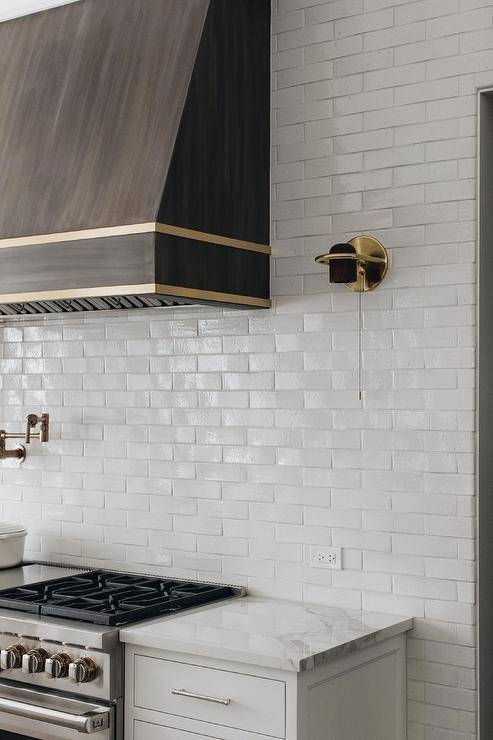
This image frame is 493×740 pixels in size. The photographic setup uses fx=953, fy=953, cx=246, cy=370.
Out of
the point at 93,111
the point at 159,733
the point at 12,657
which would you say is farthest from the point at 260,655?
the point at 93,111

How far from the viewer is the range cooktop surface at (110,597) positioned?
293 centimetres

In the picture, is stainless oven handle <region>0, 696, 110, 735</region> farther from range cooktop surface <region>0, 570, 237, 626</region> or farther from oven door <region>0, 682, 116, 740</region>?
range cooktop surface <region>0, 570, 237, 626</region>

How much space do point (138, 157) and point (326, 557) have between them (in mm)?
1439

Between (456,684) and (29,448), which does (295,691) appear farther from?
(29,448)

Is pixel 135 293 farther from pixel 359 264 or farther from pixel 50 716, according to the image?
pixel 50 716

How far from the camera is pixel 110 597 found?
10.1 ft

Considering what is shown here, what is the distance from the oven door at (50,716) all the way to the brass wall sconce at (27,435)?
1152 millimetres

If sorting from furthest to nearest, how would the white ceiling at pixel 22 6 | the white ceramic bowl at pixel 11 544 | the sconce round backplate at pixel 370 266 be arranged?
the white ceramic bowl at pixel 11 544
the white ceiling at pixel 22 6
the sconce round backplate at pixel 370 266

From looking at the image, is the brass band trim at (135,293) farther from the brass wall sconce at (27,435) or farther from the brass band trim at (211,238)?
the brass wall sconce at (27,435)

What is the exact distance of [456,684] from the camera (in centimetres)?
291

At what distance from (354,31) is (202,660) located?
6.77 ft

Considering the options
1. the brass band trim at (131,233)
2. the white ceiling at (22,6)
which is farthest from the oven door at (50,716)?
the white ceiling at (22,6)

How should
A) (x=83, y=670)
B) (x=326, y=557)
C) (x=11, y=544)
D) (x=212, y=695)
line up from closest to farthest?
(x=212, y=695)
(x=83, y=670)
(x=326, y=557)
(x=11, y=544)

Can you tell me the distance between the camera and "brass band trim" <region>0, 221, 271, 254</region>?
2902 millimetres
